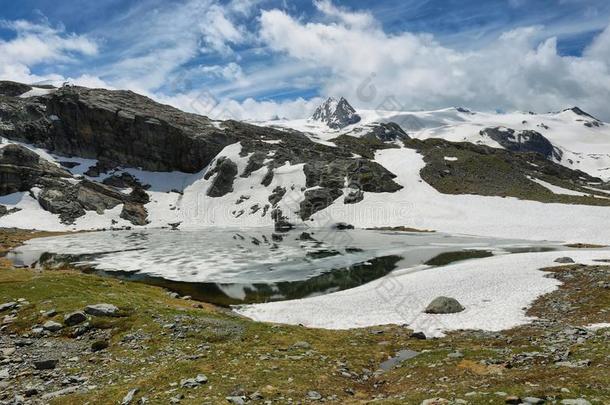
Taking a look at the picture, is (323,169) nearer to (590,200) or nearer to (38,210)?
(590,200)

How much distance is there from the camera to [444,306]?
3328 cm

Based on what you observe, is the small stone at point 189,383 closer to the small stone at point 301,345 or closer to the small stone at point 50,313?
the small stone at point 301,345

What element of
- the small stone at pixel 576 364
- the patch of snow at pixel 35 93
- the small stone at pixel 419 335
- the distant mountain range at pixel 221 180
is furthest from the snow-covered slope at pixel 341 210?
the small stone at pixel 576 364

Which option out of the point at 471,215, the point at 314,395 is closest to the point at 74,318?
the point at 314,395

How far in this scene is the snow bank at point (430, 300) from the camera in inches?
1228

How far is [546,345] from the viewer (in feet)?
70.0

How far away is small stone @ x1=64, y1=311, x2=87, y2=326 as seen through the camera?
26.2 meters

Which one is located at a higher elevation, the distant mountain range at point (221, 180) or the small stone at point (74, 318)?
the distant mountain range at point (221, 180)

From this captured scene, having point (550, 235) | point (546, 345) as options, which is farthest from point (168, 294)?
point (550, 235)

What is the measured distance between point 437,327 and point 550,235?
62.8m

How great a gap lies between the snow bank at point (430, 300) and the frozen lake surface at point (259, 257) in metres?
4.71

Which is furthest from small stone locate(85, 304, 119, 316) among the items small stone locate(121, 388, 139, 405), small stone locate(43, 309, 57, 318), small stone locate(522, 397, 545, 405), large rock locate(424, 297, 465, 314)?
small stone locate(522, 397, 545, 405)

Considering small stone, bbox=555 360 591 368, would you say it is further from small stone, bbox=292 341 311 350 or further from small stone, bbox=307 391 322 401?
small stone, bbox=292 341 311 350

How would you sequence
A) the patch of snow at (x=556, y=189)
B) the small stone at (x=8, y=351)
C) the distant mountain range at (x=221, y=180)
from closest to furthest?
the small stone at (x=8, y=351), the distant mountain range at (x=221, y=180), the patch of snow at (x=556, y=189)
